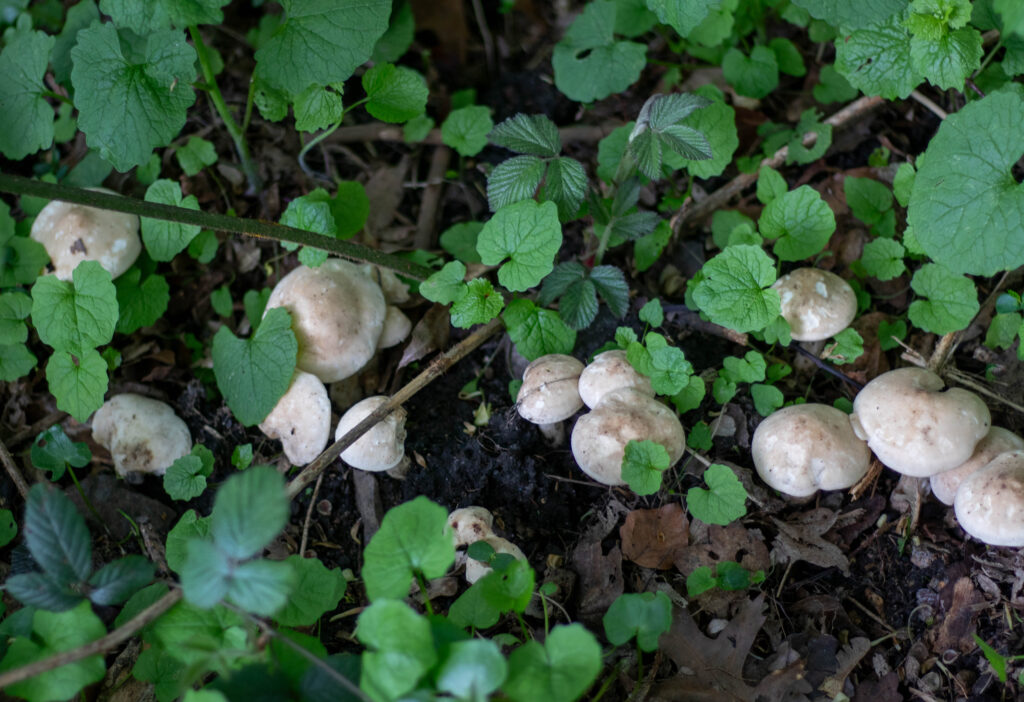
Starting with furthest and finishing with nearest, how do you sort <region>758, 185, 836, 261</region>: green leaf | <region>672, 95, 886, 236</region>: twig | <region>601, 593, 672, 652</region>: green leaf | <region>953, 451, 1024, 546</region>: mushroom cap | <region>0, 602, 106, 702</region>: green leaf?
<region>672, 95, 886, 236</region>: twig
<region>758, 185, 836, 261</region>: green leaf
<region>953, 451, 1024, 546</region>: mushroom cap
<region>601, 593, 672, 652</region>: green leaf
<region>0, 602, 106, 702</region>: green leaf

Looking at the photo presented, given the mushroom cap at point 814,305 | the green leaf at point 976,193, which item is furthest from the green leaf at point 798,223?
the green leaf at point 976,193

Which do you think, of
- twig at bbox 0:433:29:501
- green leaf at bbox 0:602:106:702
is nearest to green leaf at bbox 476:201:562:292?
green leaf at bbox 0:602:106:702

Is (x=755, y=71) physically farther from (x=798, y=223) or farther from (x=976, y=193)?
(x=976, y=193)

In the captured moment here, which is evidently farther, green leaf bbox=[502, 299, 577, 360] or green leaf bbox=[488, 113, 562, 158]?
green leaf bbox=[502, 299, 577, 360]

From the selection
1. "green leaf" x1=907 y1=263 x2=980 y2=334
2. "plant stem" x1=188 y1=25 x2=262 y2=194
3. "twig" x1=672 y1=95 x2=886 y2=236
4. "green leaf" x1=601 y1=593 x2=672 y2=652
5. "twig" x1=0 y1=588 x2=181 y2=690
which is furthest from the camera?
"twig" x1=672 y1=95 x2=886 y2=236

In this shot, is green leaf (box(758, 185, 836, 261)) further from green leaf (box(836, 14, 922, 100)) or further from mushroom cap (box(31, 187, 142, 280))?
mushroom cap (box(31, 187, 142, 280))

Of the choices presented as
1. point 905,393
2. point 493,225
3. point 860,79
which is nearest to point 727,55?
point 860,79
